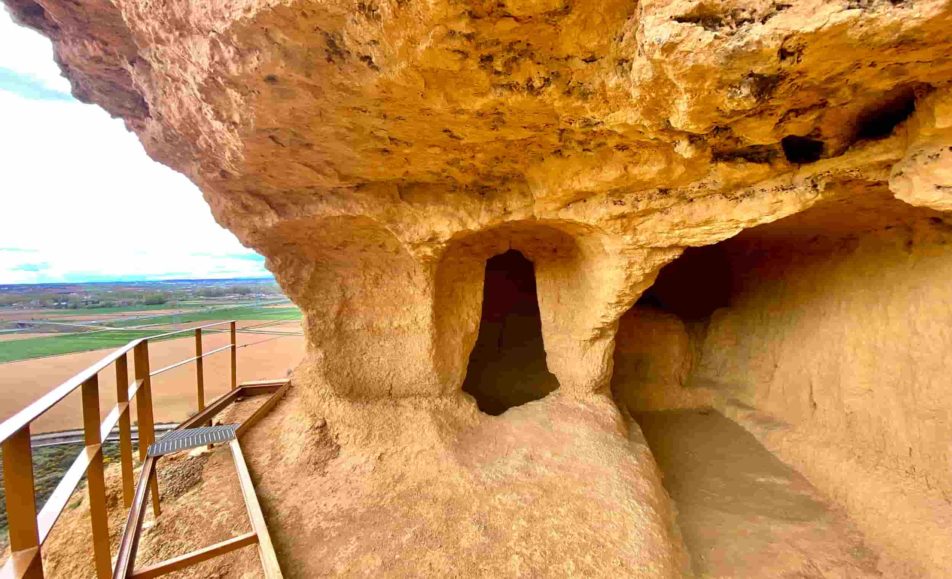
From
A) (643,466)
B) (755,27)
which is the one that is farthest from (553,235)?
(755,27)

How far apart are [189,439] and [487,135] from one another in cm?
300

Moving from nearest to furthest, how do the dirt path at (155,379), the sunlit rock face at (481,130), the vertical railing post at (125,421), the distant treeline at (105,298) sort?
the sunlit rock face at (481,130)
the vertical railing post at (125,421)
the dirt path at (155,379)
the distant treeline at (105,298)

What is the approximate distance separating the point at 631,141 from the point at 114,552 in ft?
14.9

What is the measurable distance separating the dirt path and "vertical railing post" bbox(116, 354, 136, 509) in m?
6.75

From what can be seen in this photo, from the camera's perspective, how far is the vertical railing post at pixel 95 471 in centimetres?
174

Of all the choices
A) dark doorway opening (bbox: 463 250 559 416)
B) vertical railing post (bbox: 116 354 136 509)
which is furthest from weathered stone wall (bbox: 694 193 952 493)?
vertical railing post (bbox: 116 354 136 509)

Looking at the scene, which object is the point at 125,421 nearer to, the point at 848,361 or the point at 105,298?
the point at 848,361

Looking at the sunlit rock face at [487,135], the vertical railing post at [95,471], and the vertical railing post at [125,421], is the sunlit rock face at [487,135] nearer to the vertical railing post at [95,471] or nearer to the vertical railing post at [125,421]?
the vertical railing post at [125,421]

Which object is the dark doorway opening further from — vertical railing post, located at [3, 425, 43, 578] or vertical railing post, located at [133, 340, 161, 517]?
vertical railing post, located at [3, 425, 43, 578]

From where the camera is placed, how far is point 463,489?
320 centimetres

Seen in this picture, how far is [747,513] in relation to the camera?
3.29m

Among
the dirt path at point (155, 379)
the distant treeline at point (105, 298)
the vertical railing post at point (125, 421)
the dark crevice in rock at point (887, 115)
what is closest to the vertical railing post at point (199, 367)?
the vertical railing post at point (125, 421)

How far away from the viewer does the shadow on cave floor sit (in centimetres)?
279

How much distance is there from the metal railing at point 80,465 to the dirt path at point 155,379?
21.5 feet
